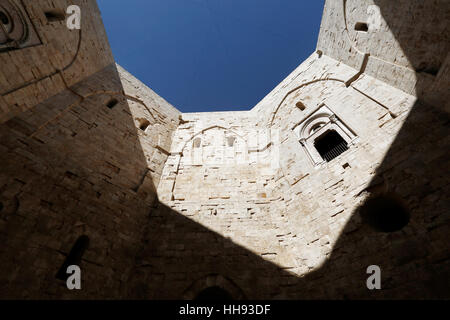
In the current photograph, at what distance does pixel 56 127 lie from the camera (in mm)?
5129

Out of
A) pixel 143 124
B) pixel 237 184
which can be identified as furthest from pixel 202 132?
pixel 237 184

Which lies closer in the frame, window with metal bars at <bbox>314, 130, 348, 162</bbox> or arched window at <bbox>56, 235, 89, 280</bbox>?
arched window at <bbox>56, 235, 89, 280</bbox>

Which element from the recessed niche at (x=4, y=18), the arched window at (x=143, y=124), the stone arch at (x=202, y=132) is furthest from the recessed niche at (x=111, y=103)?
the recessed niche at (x=4, y=18)

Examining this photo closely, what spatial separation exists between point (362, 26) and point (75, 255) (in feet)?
35.0

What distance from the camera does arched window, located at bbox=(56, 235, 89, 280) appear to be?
3648 mm

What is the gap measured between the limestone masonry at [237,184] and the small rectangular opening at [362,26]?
146 millimetres

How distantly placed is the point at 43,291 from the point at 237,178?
518 centimetres

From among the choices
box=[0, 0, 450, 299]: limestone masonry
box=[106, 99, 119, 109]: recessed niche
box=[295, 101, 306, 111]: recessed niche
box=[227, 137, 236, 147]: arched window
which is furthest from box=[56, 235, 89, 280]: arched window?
box=[295, 101, 306, 111]: recessed niche

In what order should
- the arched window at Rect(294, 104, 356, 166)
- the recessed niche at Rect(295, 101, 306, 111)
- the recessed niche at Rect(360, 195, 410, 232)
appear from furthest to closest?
the recessed niche at Rect(295, 101, 306, 111) → the arched window at Rect(294, 104, 356, 166) → the recessed niche at Rect(360, 195, 410, 232)

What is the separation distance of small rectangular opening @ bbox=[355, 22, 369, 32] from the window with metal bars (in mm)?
3849

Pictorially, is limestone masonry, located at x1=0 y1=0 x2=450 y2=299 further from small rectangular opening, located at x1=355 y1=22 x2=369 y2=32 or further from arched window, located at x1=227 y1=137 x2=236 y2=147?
arched window, located at x1=227 y1=137 x2=236 y2=147

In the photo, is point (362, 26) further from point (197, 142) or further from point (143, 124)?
point (143, 124)

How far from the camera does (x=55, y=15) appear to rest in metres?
5.67
